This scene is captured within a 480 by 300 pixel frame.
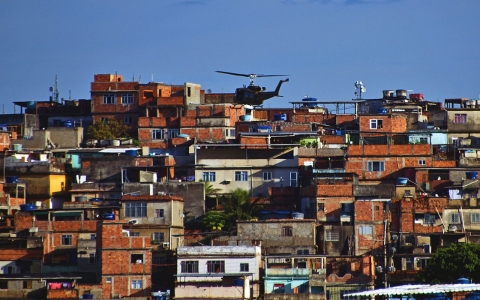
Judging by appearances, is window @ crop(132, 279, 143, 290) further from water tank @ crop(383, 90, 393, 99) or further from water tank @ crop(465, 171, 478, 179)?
water tank @ crop(383, 90, 393, 99)

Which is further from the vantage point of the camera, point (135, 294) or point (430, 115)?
point (430, 115)

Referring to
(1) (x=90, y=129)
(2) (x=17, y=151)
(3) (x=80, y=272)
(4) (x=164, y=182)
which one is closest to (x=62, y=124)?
(1) (x=90, y=129)

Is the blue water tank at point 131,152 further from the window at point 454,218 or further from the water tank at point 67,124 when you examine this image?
the window at point 454,218

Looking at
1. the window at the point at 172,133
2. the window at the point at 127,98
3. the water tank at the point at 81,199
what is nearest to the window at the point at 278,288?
the water tank at the point at 81,199

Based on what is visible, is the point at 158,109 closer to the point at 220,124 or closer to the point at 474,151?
the point at 220,124

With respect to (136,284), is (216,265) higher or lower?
higher

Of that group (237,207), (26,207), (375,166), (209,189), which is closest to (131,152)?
(209,189)

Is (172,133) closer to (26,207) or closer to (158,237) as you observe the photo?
(26,207)
